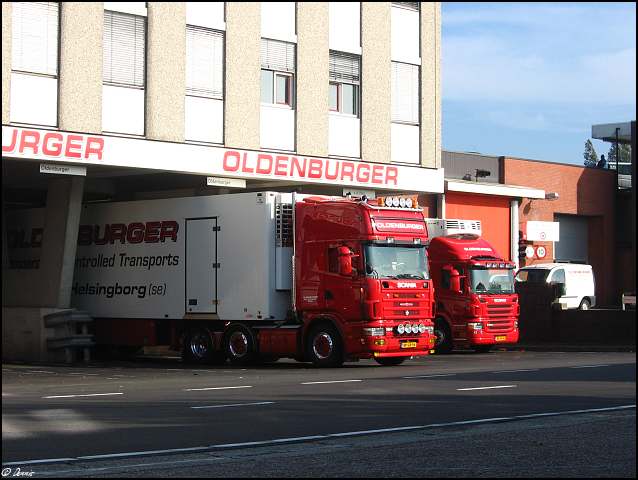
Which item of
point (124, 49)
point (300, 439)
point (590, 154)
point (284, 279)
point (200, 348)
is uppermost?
point (590, 154)

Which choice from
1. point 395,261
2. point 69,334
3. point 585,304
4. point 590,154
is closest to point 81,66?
point 69,334

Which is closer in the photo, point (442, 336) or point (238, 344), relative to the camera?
point (238, 344)

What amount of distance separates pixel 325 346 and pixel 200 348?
3.52m

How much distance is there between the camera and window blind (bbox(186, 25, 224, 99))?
23344mm

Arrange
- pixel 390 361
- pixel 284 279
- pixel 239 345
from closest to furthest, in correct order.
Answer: pixel 284 279, pixel 239 345, pixel 390 361

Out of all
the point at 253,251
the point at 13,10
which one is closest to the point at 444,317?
the point at 253,251

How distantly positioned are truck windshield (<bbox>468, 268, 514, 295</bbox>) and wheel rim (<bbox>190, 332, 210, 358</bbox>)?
768 cm

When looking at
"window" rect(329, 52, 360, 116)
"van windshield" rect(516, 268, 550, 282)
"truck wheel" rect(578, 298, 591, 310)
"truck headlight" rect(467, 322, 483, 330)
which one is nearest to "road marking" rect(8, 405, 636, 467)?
"truck headlight" rect(467, 322, 483, 330)

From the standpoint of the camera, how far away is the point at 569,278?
40.8 meters

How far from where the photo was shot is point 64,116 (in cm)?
2100

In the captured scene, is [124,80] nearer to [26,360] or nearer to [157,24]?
[157,24]

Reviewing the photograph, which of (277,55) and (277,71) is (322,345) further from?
(277,55)

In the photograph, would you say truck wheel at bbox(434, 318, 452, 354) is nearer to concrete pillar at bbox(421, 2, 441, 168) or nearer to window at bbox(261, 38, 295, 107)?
concrete pillar at bbox(421, 2, 441, 168)

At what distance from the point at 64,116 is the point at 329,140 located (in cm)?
774
